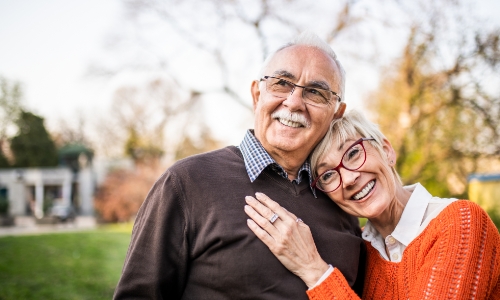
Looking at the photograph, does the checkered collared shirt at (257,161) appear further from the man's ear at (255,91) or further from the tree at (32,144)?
the tree at (32,144)

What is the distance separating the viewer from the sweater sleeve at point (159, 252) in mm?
1793

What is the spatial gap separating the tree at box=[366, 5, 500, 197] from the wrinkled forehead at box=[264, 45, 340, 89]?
16.5 feet

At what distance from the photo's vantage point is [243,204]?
6.38 ft

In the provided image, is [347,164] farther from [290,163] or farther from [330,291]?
[330,291]

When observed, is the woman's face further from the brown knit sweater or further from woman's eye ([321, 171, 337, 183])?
the brown knit sweater

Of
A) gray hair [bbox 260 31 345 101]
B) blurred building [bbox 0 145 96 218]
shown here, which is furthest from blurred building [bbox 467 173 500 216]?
blurred building [bbox 0 145 96 218]

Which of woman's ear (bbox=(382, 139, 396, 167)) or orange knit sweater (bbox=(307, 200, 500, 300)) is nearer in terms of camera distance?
orange knit sweater (bbox=(307, 200, 500, 300))

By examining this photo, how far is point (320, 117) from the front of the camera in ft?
7.07

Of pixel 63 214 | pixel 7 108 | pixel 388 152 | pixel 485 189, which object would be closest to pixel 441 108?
pixel 485 189

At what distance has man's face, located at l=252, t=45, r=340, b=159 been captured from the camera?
2.12 metres

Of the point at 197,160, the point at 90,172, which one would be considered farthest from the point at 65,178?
the point at 197,160

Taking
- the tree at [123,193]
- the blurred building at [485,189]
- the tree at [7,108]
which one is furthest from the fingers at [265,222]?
the tree at [7,108]

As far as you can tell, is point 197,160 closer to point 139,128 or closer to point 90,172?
point 139,128

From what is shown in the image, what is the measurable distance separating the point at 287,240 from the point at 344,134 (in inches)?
27.6
